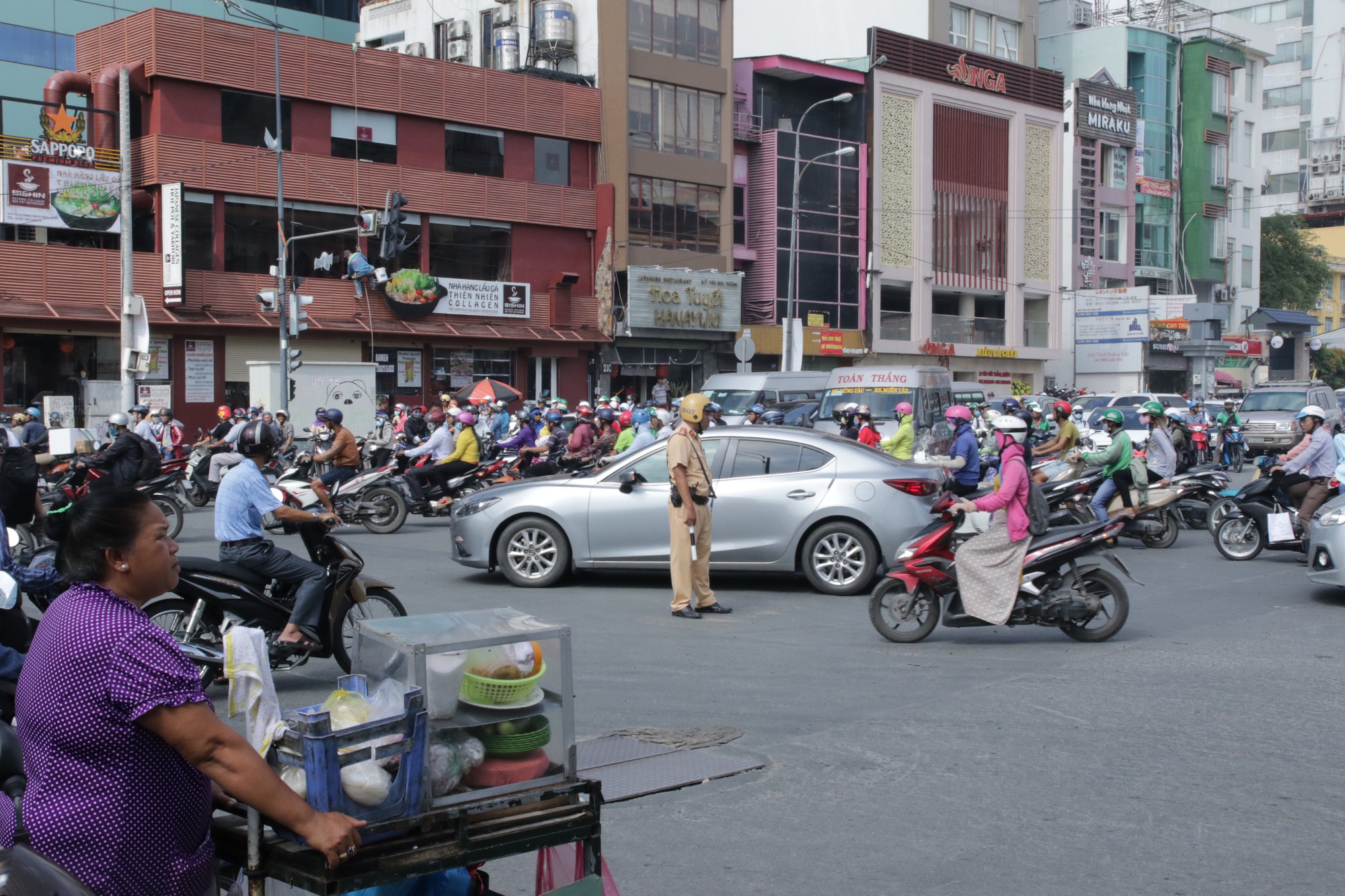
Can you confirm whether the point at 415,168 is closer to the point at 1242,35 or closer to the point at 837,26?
the point at 837,26

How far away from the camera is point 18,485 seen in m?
9.95

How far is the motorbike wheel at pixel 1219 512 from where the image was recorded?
47.1 feet

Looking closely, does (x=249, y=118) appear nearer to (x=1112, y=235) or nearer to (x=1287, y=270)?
(x=1112, y=235)

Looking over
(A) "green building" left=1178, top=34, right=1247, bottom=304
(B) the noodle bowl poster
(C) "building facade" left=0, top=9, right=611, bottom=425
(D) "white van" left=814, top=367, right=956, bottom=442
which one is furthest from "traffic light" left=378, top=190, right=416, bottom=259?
(A) "green building" left=1178, top=34, right=1247, bottom=304

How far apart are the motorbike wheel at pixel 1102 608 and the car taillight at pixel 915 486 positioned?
8.11ft

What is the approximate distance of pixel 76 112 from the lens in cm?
3266

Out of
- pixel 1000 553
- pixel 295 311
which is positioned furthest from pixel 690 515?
pixel 295 311

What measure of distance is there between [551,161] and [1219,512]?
2984 centimetres

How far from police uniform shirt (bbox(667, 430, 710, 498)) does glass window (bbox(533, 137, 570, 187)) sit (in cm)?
3154

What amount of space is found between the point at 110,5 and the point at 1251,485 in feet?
145

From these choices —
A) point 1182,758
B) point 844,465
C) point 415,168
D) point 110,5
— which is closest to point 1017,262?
point 415,168

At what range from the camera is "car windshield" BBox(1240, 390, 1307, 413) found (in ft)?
106

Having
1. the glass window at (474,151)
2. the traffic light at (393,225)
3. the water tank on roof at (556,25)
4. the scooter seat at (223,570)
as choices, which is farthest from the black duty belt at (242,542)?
the water tank on roof at (556,25)

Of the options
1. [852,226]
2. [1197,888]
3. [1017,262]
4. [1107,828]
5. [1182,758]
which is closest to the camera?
[1197,888]
